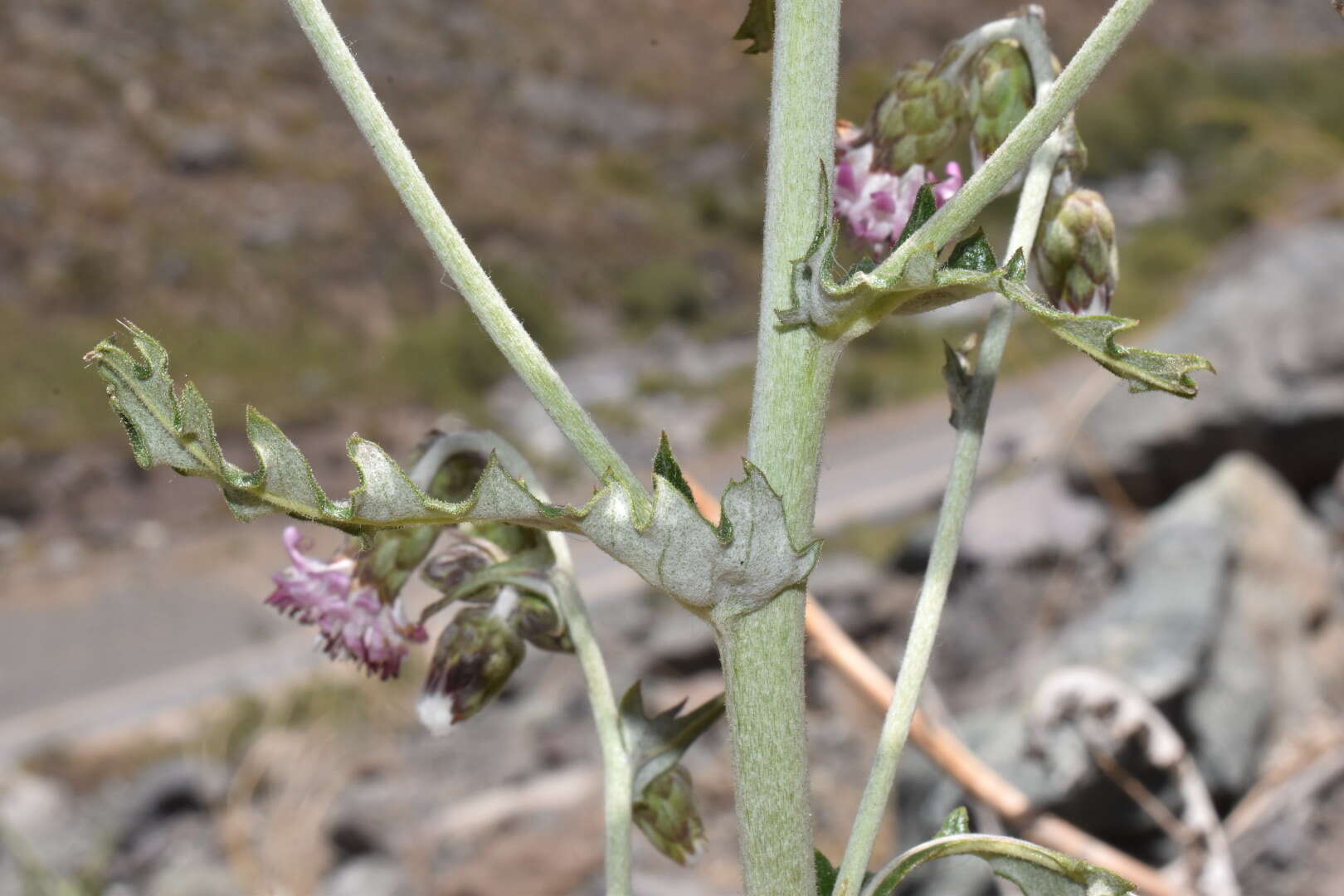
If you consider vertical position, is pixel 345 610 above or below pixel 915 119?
below

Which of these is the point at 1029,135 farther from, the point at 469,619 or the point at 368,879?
the point at 368,879

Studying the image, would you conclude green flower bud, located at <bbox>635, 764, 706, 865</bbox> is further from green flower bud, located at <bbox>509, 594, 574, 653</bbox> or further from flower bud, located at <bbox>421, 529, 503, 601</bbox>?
flower bud, located at <bbox>421, 529, 503, 601</bbox>

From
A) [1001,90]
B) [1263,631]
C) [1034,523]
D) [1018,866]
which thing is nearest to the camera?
[1018,866]

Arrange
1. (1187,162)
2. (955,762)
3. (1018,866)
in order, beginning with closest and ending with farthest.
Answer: (1018,866)
(955,762)
(1187,162)

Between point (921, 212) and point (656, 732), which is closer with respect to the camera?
point (921, 212)

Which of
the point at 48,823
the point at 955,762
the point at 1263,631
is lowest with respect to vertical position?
the point at 48,823

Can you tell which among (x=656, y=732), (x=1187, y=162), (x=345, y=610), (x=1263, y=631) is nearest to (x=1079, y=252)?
(x=656, y=732)

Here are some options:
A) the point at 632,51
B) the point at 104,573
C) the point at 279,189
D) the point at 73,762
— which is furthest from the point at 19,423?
the point at 632,51

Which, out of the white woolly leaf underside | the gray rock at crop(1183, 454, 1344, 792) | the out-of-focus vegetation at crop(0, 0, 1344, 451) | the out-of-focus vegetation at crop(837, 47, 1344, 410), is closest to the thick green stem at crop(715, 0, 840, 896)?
the white woolly leaf underside

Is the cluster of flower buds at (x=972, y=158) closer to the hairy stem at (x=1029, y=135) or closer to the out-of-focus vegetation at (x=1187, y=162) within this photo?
the hairy stem at (x=1029, y=135)
